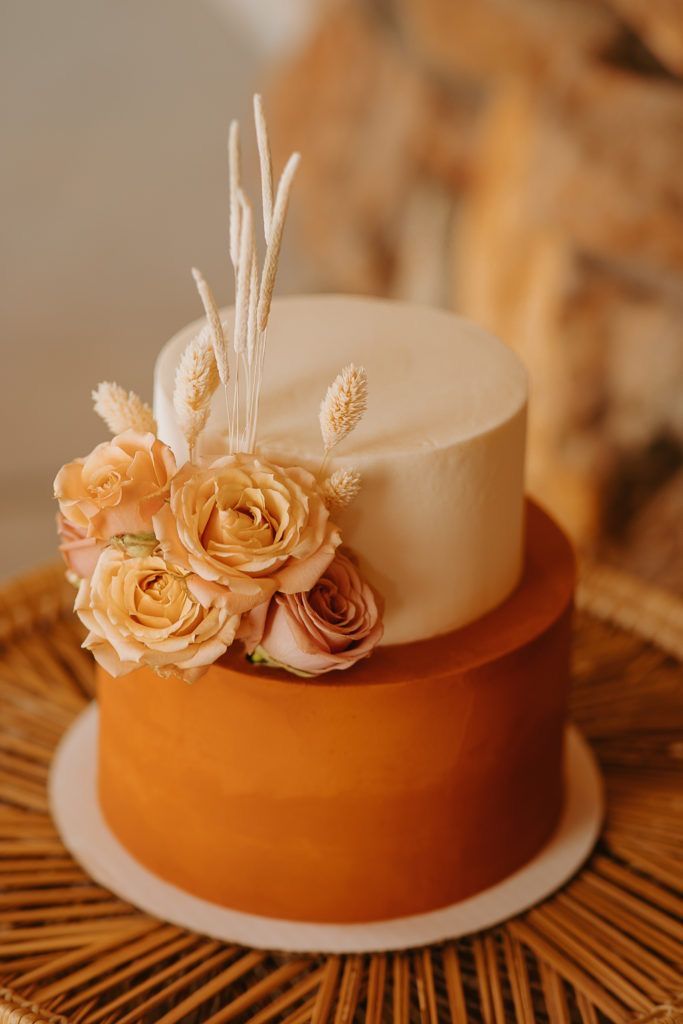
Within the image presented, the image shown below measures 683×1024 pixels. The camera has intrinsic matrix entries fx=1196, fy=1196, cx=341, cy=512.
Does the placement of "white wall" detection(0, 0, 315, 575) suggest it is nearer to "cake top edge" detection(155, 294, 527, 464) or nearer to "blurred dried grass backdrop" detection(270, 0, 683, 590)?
"blurred dried grass backdrop" detection(270, 0, 683, 590)

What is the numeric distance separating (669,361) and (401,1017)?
3.48ft

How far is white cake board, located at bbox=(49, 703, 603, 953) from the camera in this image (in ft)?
2.94

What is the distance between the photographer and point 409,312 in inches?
40.2

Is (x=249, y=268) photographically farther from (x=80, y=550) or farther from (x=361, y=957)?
(x=361, y=957)

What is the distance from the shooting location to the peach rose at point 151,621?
751mm

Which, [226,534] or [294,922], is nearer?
[226,534]

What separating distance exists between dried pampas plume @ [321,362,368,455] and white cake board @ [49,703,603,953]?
1.26ft

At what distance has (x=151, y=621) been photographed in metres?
0.75

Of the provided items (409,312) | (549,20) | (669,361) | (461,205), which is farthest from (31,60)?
(409,312)

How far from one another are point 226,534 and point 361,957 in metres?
0.36

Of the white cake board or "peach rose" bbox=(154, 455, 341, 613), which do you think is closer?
"peach rose" bbox=(154, 455, 341, 613)

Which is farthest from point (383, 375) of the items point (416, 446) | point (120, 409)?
point (120, 409)

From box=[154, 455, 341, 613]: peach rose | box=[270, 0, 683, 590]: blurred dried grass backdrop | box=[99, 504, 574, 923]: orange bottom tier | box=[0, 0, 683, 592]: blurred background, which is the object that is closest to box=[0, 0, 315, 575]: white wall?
box=[0, 0, 683, 592]: blurred background

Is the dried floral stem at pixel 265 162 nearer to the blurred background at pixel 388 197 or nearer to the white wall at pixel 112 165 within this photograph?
the blurred background at pixel 388 197
